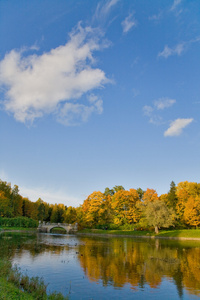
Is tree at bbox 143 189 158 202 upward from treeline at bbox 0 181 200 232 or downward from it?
upward

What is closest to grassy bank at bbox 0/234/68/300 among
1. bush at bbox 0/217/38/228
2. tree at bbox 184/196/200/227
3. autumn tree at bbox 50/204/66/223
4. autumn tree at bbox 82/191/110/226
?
tree at bbox 184/196/200/227

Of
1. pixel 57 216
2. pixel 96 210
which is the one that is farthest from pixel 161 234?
pixel 57 216

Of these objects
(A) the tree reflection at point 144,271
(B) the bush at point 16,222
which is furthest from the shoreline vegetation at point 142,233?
(A) the tree reflection at point 144,271

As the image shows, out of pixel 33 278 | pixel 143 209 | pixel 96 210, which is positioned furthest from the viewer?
pixel 96 210

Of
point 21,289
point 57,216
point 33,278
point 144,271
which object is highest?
point 33,278

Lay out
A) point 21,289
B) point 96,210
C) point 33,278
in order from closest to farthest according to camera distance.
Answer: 1. point 21,289
2. point 33,278
3. point 96,210

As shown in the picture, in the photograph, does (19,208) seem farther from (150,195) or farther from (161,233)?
(161,233)

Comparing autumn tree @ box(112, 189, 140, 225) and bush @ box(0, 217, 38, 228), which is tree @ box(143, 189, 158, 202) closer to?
autumn tree @ box(112, 189, 140, 225)

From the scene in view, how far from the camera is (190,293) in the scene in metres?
18.9

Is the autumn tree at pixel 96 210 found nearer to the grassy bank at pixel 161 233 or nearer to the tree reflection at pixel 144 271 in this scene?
the grassy bank at pixel 161 233

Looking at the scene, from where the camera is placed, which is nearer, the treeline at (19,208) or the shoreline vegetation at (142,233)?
the shoreline vegetation at (142,233)

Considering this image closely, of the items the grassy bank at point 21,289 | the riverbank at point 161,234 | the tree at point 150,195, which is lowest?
the riverbank at point 161,234

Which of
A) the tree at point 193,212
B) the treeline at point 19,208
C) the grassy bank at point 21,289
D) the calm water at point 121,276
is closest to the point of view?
the grassy bank at point 21,289

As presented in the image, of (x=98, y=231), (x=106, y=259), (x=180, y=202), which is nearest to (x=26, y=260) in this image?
(x=106, y=259)
